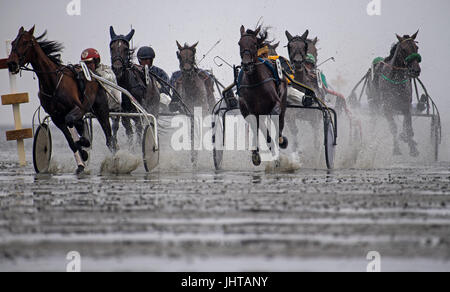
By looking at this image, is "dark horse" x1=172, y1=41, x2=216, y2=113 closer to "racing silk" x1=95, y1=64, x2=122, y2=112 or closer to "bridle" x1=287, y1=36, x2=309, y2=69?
"bridle" x1=287, y1=36, x2=309, y2=69

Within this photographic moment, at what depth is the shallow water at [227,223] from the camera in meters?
5.82

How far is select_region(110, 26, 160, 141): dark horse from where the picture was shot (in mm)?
15680

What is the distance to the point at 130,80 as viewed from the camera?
55.3 ft

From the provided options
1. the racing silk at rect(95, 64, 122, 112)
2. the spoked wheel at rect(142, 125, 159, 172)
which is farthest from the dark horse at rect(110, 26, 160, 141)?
the spoked wheel at rect(142, 125, 159, 172)

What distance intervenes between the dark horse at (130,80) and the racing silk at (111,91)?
0.14 metres

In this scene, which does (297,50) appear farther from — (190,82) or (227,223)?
(227,223)

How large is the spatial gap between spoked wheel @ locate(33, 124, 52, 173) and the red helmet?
144 centimetres

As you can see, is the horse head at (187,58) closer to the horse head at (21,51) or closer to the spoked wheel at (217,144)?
the spoked wheel at (217,144)

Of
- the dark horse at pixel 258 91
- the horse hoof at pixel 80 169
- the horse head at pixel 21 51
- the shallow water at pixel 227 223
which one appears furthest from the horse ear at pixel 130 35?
the shallow water at pixel 227 223

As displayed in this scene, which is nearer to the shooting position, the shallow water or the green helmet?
the shallow water

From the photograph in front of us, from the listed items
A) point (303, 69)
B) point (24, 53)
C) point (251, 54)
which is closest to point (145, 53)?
point (303, 69)
